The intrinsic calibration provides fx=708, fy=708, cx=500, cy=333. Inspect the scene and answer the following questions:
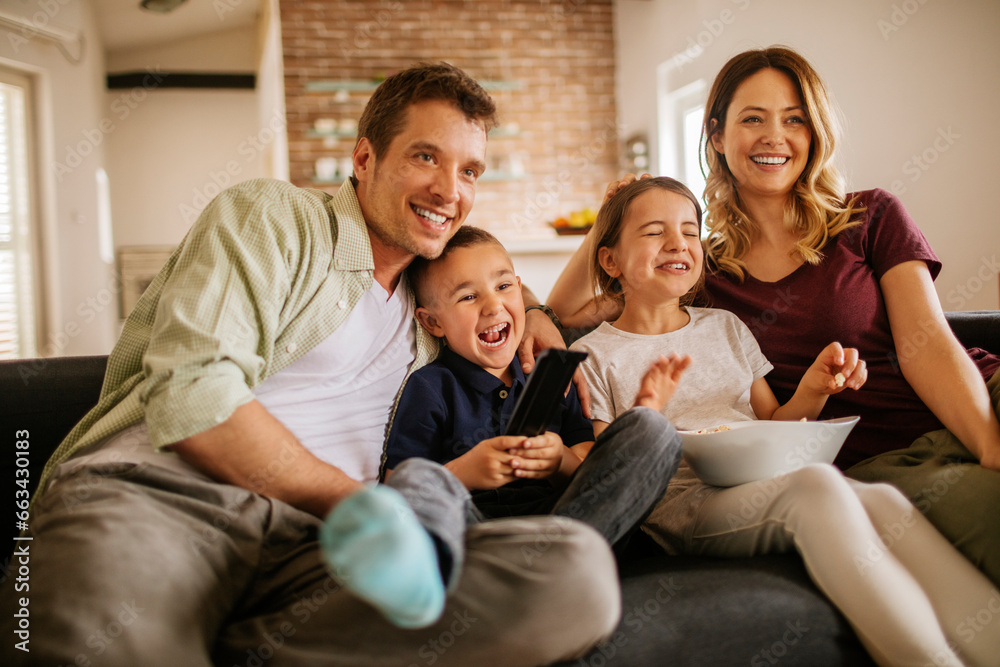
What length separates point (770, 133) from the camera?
5.21ft

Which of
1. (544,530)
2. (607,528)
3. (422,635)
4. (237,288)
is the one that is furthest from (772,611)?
(237,288)

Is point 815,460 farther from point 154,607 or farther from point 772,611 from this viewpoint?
point 154,607

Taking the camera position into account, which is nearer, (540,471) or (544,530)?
(544,530)

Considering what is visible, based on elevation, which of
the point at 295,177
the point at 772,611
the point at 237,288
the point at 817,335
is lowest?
the point at 772,611

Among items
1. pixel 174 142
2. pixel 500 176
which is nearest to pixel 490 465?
pixel 500 176

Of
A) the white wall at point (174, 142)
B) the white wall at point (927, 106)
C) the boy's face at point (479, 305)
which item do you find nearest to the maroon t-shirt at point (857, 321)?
the boy's face at point (479, 305)

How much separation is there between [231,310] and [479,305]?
472 mm

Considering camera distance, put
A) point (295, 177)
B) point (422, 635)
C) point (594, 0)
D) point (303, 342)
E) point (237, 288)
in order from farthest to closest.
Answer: point (594, 0) → point (295, 177) → point (303, 342) → point (237, 288) → point (422, 635)

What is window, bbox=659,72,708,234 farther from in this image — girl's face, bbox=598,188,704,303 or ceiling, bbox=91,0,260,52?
ceiling, bbox=91,0,260,52

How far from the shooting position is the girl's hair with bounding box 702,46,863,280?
1.59 m

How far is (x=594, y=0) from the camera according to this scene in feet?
19.7

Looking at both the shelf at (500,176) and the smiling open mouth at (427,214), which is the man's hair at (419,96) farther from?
the shelf at (500,176)

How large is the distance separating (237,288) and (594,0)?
225 inches

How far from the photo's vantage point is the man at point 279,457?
2.84ft
